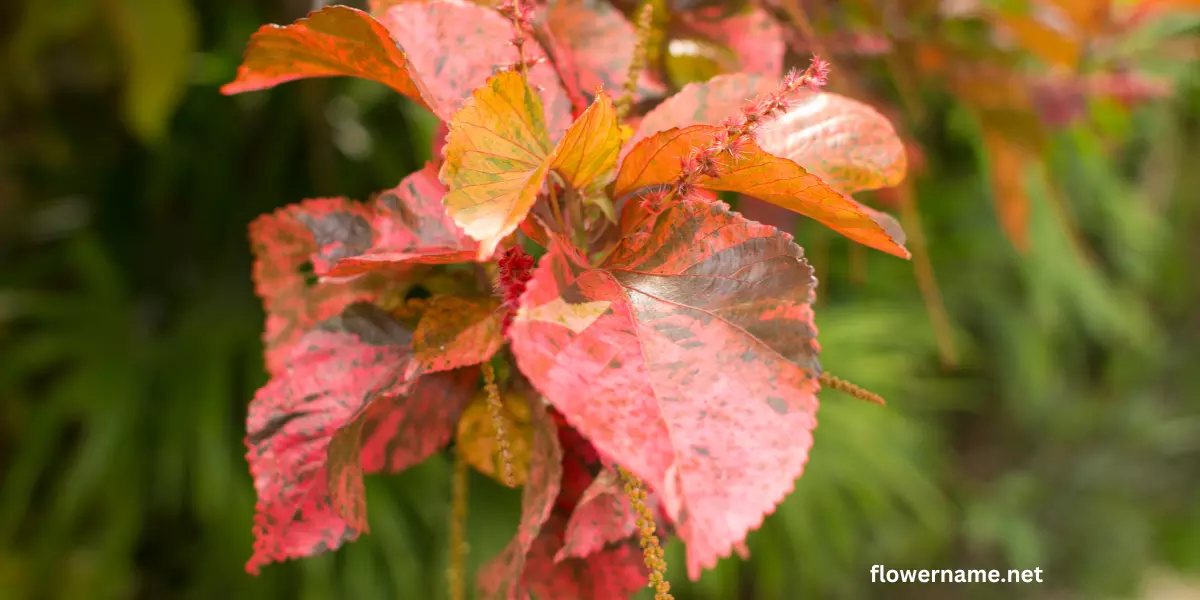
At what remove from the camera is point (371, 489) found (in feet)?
2.07

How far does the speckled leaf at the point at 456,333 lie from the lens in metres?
0.17

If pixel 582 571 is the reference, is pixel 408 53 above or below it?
above

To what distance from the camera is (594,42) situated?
22cm

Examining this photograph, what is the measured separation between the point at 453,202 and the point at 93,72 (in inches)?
29.8

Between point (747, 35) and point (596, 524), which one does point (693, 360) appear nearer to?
point (596, 524)

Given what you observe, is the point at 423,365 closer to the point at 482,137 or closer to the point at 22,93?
the point at 482,137

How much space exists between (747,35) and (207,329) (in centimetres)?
59

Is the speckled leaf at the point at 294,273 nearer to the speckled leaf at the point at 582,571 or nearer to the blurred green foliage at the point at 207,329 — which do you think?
the speckled leaf at the point at 582,571

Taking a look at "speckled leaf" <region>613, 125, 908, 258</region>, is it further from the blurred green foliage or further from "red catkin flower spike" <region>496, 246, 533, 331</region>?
the blurred green foliage

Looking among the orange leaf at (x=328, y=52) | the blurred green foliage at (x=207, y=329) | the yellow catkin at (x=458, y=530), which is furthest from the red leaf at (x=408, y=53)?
the blurred green foliage at (x=207, y=329)

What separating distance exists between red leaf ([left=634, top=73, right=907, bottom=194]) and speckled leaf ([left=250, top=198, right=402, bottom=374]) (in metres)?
0.09

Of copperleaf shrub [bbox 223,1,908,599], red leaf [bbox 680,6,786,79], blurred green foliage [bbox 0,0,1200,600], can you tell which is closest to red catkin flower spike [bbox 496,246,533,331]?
copperleaf shrub [bbox 223,1,908,599]

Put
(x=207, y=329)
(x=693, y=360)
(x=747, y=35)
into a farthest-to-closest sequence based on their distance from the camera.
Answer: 1. (x=207, y=329)
2. (x=747, y=35)
3. (x=693, y=360)

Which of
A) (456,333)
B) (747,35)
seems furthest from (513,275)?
(747,35)
